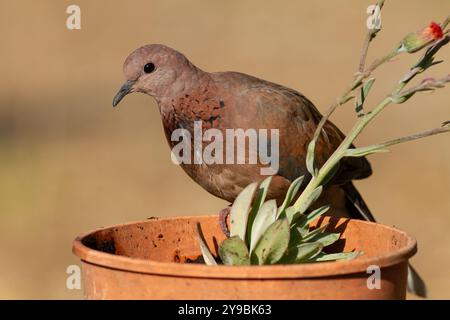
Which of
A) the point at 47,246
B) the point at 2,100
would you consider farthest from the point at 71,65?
the point at 47,246

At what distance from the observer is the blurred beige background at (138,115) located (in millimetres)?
6918

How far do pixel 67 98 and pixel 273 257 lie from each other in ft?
27.4

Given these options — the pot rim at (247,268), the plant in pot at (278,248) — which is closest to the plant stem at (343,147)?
the plant in pot at (278,248)

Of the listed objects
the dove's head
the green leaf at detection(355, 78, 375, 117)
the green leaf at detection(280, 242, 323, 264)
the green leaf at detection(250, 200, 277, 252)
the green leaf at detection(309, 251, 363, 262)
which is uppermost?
the dove's head

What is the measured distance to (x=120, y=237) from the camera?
2.80 metres

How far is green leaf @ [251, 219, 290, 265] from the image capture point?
238 centimetres

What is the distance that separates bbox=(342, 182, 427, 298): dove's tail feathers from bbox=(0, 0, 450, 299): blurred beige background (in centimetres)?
177

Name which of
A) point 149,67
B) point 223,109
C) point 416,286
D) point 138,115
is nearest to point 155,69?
point 149,67

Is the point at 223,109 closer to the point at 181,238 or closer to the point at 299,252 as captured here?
the point at 181,238

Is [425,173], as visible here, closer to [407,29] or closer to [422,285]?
[407,29]

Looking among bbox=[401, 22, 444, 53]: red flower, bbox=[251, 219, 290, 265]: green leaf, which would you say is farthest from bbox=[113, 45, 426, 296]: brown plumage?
bbox=[401, 22, 444, 53]: red flower

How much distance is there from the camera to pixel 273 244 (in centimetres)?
240

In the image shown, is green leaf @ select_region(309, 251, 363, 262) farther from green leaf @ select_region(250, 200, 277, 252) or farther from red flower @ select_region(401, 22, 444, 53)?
red flower @ select_region(401, 22, 444, 53)

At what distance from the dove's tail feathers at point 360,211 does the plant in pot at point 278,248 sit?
113cm
